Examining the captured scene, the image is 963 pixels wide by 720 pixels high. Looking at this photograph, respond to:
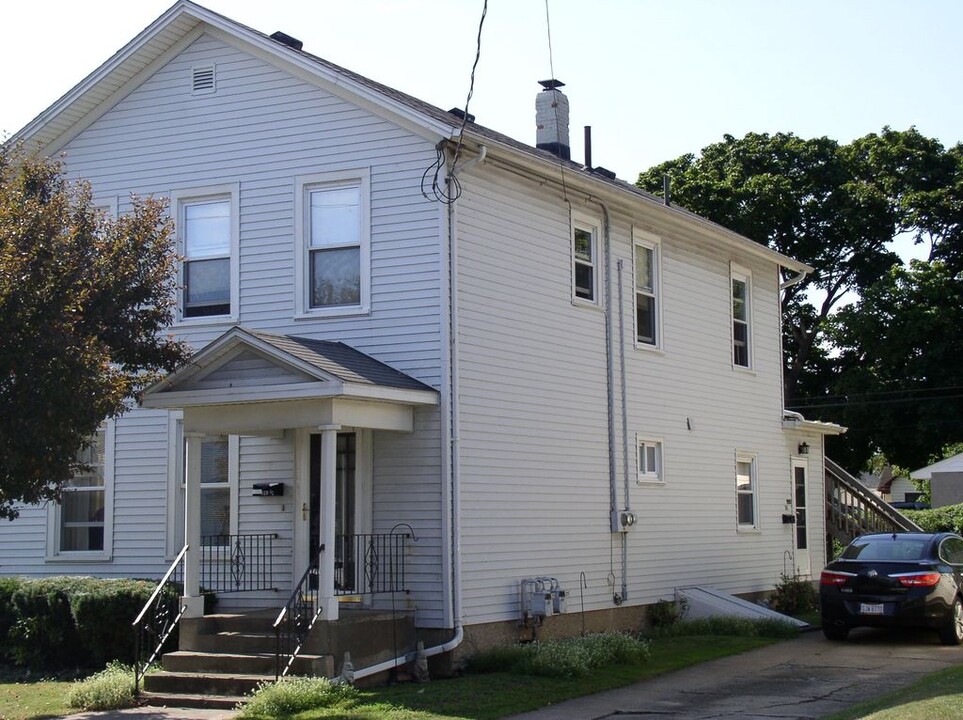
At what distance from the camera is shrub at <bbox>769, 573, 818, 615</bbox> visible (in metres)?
23.8

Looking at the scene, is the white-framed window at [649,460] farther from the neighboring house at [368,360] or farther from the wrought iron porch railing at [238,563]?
the wrought iron porch railing at [238,563]

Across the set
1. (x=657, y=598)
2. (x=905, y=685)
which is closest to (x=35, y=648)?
(x=657, y=598)

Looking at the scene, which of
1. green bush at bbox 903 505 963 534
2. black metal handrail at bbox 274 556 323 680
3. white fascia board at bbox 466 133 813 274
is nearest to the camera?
black metal handrail at bbox 274 556 323 680

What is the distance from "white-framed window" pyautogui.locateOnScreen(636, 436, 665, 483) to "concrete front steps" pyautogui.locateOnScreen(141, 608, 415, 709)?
584 cm

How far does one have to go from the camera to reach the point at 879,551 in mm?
A: 19266

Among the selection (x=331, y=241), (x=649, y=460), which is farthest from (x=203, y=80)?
(x=649, y=460)

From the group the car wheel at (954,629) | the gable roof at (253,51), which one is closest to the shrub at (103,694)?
the gable roof at (253,51)

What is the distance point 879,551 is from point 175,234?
1099 centimetres

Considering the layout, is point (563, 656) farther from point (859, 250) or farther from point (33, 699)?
point (859, 250)

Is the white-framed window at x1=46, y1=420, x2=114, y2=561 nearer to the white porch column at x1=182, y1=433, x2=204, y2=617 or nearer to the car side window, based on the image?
the white porch column at x1=182, y1=433, x2=204, y2=617

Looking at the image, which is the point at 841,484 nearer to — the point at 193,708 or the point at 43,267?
the point at 193,708

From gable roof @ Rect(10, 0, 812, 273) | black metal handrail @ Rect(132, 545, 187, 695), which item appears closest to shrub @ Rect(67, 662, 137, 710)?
black metal handrail @ Rect(132, 545, 187, 695)

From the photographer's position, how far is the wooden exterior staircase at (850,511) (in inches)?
1099

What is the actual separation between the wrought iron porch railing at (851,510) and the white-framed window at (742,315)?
4.82 metres
